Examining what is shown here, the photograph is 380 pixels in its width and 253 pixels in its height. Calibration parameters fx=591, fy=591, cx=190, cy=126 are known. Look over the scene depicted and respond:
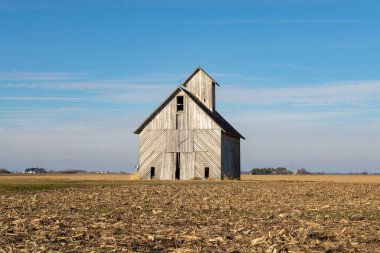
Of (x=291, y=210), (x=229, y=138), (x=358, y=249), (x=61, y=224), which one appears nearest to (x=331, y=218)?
(x=291, y=210)

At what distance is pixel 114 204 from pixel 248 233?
10.5 meters

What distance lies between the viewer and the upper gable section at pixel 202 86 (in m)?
63.3

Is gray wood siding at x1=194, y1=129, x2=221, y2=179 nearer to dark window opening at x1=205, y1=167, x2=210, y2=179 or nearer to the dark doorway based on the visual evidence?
dark window opening at x1=205, y1=167, x2=210, y2=179

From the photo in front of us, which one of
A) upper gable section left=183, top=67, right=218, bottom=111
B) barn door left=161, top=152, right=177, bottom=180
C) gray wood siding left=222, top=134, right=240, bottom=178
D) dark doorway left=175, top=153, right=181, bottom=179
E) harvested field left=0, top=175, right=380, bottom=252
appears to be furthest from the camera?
upper gable section left=183, top=67, right=218, bottom=111

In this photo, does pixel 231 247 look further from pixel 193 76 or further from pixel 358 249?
pixel 193 76

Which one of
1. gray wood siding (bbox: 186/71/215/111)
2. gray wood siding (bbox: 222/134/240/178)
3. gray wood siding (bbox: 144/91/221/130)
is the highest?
gray wood siding (bbox: 186/71/215/111)

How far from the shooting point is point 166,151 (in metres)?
57.1

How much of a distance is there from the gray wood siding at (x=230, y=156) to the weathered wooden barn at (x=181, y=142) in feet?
0.32

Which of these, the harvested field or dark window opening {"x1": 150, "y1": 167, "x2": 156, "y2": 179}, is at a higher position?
dark window opening {"x1": 150, "y1": 167, "x2": 156, "y2": 179}

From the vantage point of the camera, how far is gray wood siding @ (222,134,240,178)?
58.2 m

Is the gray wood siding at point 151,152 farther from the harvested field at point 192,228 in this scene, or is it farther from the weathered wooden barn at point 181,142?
the harvested field at point 192,228

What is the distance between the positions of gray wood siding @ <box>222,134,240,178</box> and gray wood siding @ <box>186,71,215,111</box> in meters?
4.49

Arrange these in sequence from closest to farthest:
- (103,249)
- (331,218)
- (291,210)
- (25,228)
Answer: (103,249), (25,228), (331,218), (291,210)

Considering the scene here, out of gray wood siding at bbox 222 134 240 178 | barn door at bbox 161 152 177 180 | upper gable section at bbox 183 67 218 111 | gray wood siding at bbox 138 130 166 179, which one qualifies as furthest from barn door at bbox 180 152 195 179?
upper gable section at bbox 183 67 218 111
